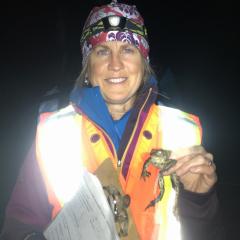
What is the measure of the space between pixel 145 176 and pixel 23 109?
17.1 ft

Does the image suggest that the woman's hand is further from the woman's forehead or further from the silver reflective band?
the woman's forehead

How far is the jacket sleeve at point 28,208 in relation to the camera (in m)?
1.88

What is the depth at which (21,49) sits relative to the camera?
837 cm

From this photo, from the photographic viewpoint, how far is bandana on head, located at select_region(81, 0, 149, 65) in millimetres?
2332

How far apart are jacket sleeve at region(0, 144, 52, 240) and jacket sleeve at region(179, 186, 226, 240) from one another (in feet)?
2.03

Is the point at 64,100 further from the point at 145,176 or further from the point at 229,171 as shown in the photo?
the point at 229,171

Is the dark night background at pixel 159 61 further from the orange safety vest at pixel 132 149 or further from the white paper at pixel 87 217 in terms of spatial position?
the white paper at pixel 87 217

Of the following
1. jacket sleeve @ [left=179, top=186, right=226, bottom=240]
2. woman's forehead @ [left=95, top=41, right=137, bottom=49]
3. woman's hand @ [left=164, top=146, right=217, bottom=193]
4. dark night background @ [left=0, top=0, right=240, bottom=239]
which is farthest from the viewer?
dark night background @ [left=0, top=0, right=240, bottom=239]

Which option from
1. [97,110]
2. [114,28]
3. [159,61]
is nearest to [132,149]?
[97,110]

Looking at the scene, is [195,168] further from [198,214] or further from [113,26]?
[113,26]

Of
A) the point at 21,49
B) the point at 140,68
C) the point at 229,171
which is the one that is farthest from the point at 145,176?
the point at 21,49

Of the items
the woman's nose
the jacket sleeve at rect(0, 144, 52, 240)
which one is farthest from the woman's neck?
the jacket sleeve at rect(0, 144, 52, 240)

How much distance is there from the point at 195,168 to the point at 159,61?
7094 mm

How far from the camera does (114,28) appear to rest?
2346 millimetres
